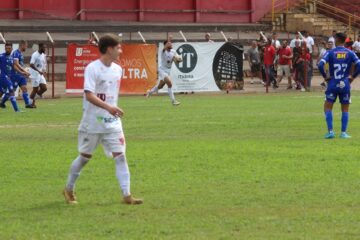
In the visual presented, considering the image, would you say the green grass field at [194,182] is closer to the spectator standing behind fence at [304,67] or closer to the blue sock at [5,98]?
the blue sock at [5,98]

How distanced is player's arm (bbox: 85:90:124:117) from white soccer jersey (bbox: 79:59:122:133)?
83 mm

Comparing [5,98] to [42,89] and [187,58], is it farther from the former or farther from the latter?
[187,58]

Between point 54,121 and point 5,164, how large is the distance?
9.65 metres

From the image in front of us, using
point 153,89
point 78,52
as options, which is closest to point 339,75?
point 153,89

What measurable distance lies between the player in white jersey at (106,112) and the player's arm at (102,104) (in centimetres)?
1

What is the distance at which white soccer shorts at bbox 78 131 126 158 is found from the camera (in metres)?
12.0

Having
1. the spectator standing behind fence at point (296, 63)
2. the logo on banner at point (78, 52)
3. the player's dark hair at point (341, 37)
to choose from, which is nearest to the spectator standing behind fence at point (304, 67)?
the spectator standing behind fence at point (296, 63)

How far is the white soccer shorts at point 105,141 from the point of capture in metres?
12.0

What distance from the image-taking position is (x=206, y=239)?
9797 millimetres

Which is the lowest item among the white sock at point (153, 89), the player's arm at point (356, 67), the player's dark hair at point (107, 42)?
the white sock at point (153, 89)

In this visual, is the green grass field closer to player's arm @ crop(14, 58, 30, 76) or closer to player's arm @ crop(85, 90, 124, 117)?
player's arm @ crop(85, 90, 124, 117)

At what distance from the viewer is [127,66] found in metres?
38.9

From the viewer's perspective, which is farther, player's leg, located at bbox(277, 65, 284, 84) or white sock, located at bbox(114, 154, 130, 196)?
player's leg, located at bbox(277, 65, 284, 84)

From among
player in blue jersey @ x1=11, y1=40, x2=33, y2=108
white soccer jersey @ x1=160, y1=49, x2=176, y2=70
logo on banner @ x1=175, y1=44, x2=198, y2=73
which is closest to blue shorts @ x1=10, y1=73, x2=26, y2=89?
player in blue jersey @ x1=11, y1=40, x2=33, y2=108
